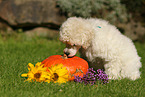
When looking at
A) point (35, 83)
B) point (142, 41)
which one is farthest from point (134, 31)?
point (35, 83)

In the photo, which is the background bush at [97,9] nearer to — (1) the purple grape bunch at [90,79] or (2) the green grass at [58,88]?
(2) the green grass at [58,88]

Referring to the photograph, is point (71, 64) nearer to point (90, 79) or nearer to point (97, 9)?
point (90, 79)

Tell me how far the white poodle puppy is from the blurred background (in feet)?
14.0

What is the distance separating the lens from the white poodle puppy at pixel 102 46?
11.8 feet

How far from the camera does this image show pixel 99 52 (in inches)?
151

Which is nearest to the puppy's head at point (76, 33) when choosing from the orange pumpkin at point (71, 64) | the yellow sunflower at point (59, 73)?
the orange pumpkin at point (71, 64)

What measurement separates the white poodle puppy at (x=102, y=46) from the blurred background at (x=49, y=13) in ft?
14.0

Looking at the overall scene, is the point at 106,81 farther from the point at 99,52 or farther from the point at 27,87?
the point at 27,87

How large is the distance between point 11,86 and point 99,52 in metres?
1.79

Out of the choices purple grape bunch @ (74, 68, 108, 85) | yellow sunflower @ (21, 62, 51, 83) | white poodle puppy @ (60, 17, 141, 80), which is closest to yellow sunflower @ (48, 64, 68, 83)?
yellow sunflower @ (21, 62, 51, 83)

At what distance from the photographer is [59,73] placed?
347cm

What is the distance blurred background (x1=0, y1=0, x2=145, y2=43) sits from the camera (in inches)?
323

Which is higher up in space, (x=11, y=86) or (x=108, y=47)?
(x=108, y=47)

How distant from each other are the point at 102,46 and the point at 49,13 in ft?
16.7
